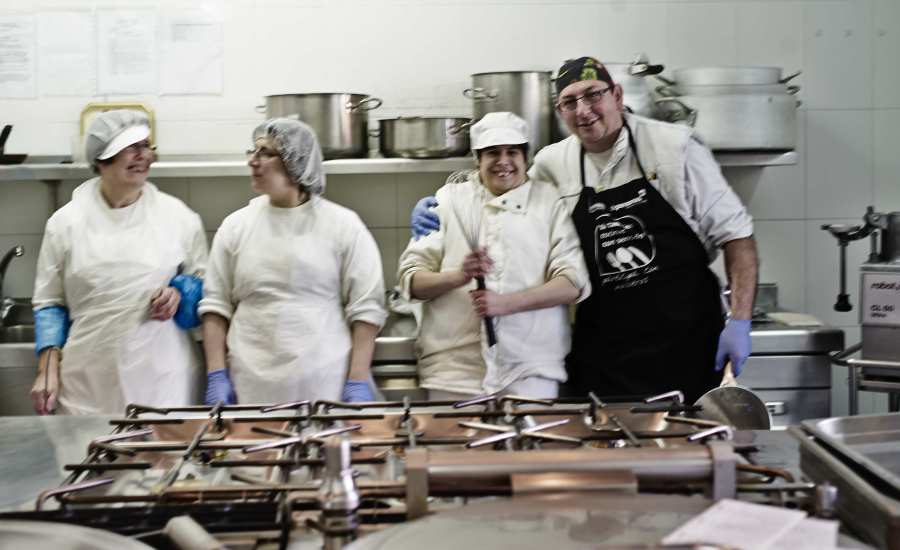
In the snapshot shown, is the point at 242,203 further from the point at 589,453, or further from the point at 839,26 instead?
the point at 589,453

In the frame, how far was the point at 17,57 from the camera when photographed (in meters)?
3.95

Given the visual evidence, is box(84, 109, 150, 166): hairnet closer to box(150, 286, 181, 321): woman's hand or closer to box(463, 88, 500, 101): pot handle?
box(150, 286, 181, 321): woman's hand

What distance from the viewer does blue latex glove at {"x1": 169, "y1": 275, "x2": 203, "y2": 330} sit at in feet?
10.3

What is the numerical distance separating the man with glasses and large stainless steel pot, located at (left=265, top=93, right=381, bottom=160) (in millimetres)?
886

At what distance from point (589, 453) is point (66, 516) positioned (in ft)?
1.98

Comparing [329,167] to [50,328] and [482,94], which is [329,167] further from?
[50,328]

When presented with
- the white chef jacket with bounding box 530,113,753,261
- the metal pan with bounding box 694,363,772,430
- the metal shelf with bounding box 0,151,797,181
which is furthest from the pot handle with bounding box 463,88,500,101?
the metal pan with bounding box 694,363,772,430

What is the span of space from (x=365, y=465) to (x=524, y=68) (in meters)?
2.70

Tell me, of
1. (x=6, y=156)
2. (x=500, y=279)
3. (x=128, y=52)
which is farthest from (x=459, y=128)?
(x=6, y=156)

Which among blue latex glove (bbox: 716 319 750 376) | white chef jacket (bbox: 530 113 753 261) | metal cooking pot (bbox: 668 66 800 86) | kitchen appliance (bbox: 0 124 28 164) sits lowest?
blue latex glove (bbox: 716 319 750 376)

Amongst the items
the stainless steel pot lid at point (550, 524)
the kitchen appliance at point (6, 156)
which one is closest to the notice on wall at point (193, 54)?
the kitchen appliance at point (6, 156)

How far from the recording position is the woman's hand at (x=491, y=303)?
2.86 metres

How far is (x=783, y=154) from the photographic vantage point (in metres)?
3.64

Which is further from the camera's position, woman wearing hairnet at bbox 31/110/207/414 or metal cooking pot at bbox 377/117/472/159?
metal cooking pot at bbox 377/117/472/159
